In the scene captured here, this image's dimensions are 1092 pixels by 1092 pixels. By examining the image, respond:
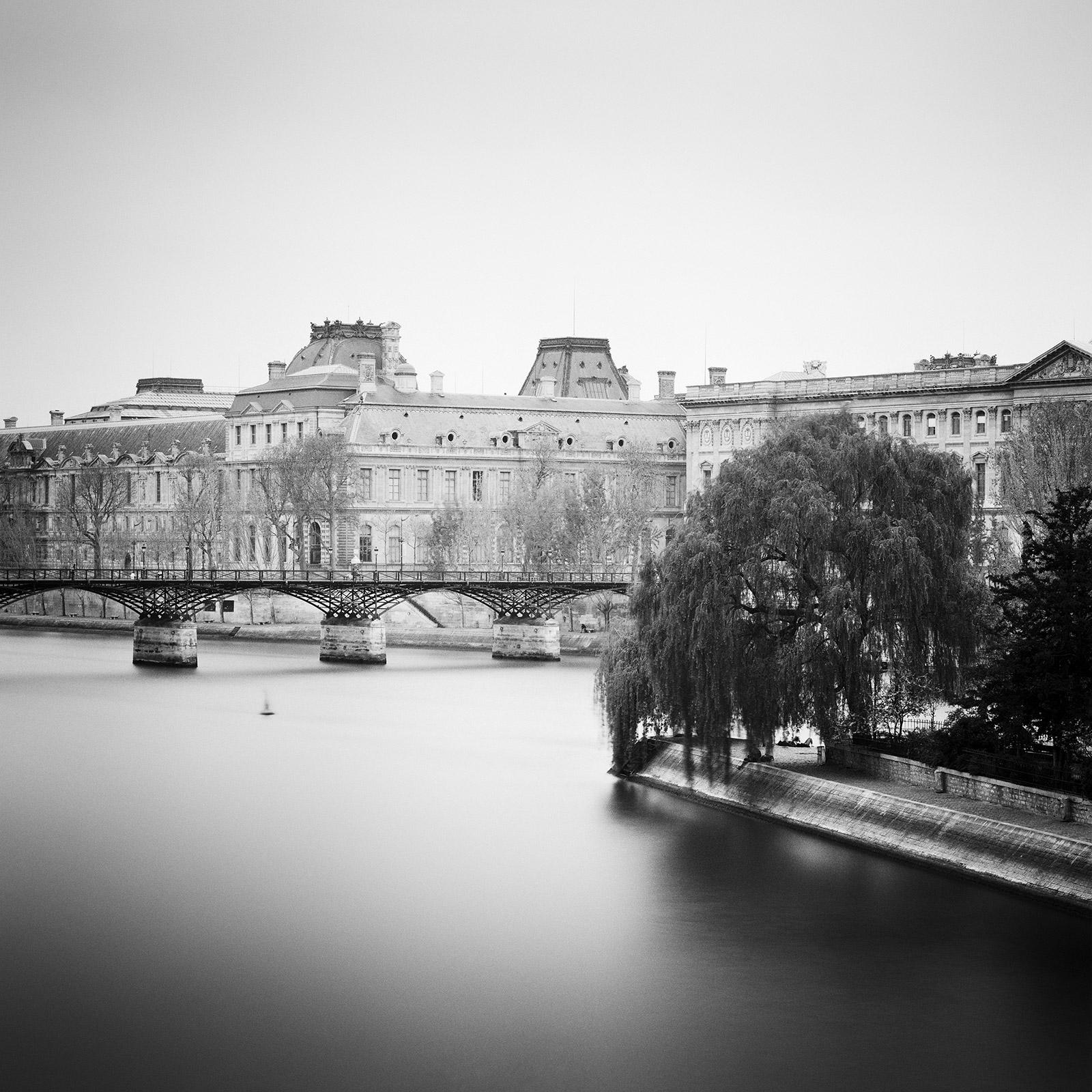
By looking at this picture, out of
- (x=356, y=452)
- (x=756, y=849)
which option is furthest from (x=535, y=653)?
(x=756, y=849)

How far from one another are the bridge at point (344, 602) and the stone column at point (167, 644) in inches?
0.9

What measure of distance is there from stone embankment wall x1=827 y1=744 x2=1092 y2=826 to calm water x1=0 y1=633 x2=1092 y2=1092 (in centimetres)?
166

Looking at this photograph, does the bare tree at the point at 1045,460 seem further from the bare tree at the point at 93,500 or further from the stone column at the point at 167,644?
the bare tree at the point at 93,500

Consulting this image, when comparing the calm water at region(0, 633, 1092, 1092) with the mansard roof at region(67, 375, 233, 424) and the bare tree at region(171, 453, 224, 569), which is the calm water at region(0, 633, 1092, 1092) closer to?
the bare tree at region(171, 453, 224, 569)

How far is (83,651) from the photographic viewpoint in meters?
74.5

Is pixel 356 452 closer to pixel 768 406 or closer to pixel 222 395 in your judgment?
pixel 768 406

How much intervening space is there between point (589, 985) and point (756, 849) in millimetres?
7420

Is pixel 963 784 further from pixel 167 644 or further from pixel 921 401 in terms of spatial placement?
pixel 921 401

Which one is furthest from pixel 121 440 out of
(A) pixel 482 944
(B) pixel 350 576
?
(A) pixel 482 944

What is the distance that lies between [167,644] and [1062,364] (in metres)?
36.5

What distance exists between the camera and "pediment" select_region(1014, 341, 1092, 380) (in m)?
79.5

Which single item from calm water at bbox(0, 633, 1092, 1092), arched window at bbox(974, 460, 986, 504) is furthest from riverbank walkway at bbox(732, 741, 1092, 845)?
arched window at bbox(974, 460, 986, 504)

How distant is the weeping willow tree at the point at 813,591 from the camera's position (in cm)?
3669

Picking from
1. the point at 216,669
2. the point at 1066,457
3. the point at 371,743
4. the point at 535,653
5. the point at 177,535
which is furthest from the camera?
the point at 177,535
